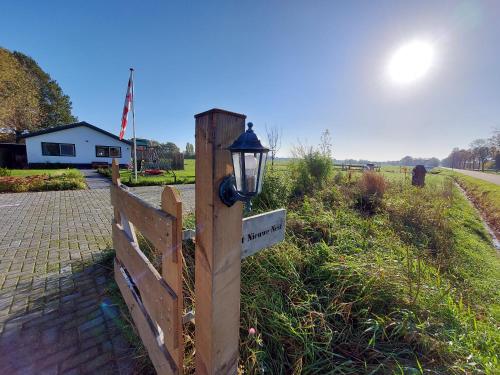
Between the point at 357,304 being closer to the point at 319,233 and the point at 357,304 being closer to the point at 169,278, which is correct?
the point at 319,233

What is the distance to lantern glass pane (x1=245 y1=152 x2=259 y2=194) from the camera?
905 mm

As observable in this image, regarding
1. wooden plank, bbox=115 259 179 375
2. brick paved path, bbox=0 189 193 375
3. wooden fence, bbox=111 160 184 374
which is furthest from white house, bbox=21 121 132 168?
wooden fence, bbox=111 160 184 374

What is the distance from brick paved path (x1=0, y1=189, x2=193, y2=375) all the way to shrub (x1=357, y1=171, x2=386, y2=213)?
557 cm

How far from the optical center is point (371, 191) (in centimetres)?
678

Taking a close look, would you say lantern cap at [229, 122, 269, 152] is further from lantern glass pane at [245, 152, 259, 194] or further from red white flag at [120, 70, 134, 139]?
red white flag at [120, 70, 134, 139]

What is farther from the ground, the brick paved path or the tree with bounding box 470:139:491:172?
the tree with bounding box 470:139:491:172

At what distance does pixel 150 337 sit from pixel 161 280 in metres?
0.59

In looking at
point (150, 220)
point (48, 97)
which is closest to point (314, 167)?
point (150, 220)

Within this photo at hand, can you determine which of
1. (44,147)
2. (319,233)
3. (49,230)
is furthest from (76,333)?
(44,147)

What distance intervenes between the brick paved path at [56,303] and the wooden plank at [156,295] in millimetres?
705

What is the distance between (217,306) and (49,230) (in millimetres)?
5207

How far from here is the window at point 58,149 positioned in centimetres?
1800

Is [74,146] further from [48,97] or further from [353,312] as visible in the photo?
[353,312]

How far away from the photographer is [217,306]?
1.07m
